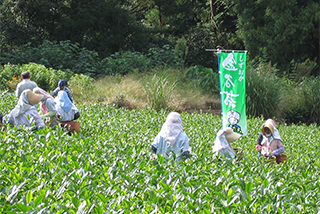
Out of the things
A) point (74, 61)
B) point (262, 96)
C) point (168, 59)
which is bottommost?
point (262, 96)

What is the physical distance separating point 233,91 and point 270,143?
129 centimetres

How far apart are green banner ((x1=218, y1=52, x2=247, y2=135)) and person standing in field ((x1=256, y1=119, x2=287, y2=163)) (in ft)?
1.92

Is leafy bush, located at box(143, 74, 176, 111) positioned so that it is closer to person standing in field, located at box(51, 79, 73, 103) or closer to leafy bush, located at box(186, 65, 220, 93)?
leafy bush, located at box(186, 65, 220, 93)

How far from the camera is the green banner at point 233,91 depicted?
7777mm

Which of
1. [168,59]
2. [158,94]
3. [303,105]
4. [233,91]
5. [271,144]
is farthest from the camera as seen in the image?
[168,59]

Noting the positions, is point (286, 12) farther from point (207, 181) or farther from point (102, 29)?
point (207, 181)

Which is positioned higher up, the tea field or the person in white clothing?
the tea field

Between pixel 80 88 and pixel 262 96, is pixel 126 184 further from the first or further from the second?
pixel 262 96

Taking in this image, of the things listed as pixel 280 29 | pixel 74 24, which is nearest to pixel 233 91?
pixel 280 29

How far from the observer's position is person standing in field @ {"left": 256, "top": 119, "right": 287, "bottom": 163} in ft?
22.9

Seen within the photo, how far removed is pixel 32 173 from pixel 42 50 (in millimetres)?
16730

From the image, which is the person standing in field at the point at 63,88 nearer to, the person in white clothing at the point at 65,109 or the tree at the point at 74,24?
the person in white clothing at the point at 65,109

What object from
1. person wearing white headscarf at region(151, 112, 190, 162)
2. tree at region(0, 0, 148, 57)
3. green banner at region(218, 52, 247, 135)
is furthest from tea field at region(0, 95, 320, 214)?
tree at region(0, 0, 148, 57)

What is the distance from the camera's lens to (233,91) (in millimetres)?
7891
